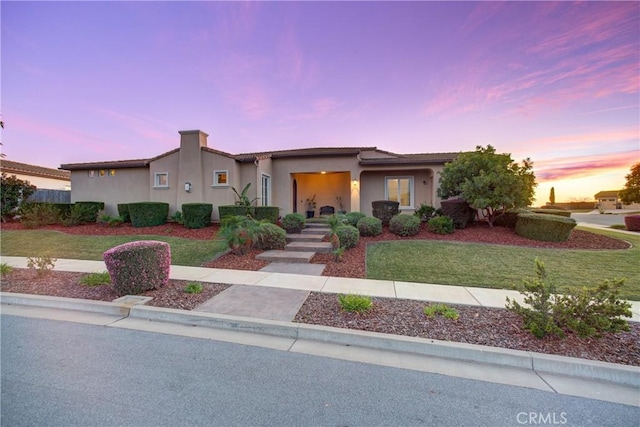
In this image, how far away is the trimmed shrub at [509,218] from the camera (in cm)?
1120

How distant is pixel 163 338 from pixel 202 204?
32.2ft

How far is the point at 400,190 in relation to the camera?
1512cm

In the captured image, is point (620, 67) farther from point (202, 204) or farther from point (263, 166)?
point (202, 204)

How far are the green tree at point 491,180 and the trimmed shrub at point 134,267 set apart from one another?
11.0 meters

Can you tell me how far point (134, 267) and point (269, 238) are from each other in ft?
14.5

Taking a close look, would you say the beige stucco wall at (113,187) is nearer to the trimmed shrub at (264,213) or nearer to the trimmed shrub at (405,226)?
the trimmed shrub at (264,213)

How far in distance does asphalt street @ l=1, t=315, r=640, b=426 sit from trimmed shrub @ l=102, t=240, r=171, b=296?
173 centimetres

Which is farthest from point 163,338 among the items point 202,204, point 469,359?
point 202,204

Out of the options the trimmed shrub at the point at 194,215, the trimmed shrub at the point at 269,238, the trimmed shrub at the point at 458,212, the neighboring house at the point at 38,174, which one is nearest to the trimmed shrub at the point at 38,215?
the trimmed shrub at the point at 194,215

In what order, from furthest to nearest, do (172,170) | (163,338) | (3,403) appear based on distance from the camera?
1. (172,170)
2. (163,338)
3. (3,403)

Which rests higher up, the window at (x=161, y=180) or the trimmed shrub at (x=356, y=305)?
the window at (x=161, y=180)

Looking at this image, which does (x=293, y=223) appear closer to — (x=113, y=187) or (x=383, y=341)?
(x=383, y=341)

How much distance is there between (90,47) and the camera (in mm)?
10430

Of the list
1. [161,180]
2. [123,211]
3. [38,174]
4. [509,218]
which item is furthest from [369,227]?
[38,174]
